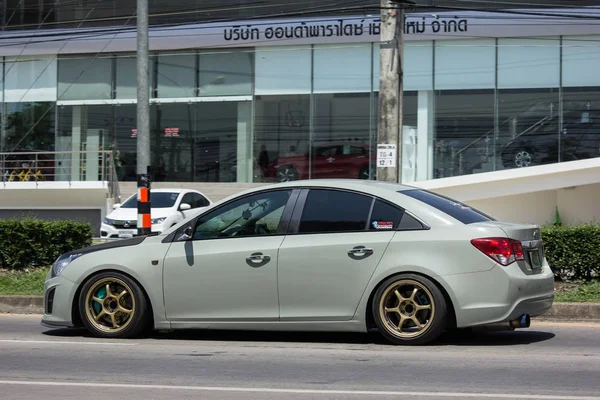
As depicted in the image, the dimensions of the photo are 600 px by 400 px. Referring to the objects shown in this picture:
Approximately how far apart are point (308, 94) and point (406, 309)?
21955 mm

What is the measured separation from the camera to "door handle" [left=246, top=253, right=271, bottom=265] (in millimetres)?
8930

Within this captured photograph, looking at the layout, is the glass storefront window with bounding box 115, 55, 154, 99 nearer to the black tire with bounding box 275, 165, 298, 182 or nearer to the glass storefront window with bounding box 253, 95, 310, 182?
the glass storefront window with bounding box 253, 95, 310, 182

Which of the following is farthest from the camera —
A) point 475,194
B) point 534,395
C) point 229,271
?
point 475,194

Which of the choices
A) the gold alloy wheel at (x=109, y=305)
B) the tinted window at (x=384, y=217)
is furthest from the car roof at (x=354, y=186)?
the gold alloy wheel at (x=109, y=305)

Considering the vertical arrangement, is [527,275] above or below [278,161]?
below

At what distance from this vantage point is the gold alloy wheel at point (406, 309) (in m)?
8.56

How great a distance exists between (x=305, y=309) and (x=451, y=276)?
1.42m

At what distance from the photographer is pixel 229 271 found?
29.6 feet

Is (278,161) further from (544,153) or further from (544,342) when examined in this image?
(544,342)

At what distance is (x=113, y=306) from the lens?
9.47 meters

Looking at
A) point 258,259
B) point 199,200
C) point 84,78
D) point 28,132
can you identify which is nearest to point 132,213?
point 199,200

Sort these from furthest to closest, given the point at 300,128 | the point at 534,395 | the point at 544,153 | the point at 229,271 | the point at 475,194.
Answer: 1. the point at 300,128
2. the point at 544,153
3. the point at 475,194
4. the point at 229,271
5. the point at 534,395

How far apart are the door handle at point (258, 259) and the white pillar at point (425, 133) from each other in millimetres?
20906

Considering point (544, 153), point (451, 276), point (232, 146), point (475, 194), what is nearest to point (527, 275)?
point (451, 276)
